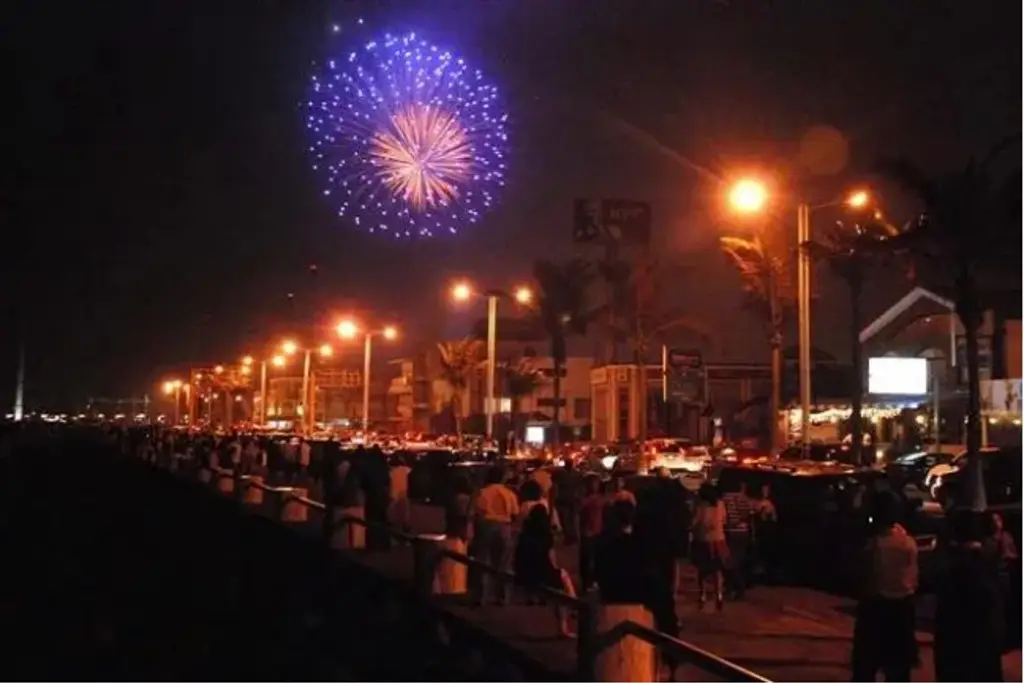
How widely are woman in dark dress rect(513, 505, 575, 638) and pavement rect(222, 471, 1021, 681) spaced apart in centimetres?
46

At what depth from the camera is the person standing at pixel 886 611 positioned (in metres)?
8.61

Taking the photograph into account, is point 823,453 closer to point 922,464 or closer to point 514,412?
point 922,464

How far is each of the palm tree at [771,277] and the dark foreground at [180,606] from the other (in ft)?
65.4

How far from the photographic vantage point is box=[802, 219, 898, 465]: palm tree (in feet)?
100

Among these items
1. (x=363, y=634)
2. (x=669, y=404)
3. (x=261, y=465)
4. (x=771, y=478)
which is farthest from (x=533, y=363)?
(x=363, y=634)

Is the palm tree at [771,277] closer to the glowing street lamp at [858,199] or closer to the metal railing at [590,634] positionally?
the glowing street lamp at [858,199]

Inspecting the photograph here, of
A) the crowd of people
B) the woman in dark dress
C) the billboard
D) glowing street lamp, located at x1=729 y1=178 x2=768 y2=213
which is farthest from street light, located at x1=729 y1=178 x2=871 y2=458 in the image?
the billboard

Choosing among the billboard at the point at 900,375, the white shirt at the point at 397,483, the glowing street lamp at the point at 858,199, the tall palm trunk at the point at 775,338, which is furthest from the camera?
the billboard at the point at 900,375

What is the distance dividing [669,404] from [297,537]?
48638mm

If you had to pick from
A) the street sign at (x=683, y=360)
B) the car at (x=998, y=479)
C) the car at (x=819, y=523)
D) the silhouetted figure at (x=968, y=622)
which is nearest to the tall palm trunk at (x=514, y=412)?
the street sign at (x=683, y=360)

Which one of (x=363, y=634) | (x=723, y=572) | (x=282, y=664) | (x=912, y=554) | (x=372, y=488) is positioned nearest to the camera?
(x=912, y=554)

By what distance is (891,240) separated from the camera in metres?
27.9

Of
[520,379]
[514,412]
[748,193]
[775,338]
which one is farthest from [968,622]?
[520,379]

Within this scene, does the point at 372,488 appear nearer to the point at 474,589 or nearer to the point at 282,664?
the point at 474,589
